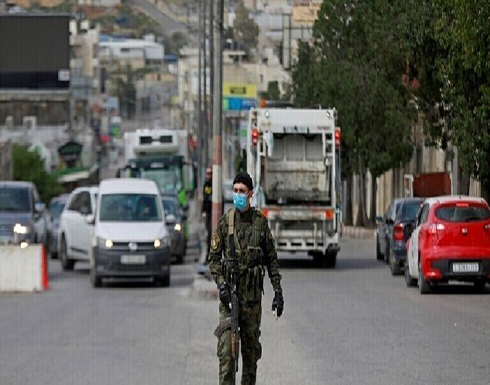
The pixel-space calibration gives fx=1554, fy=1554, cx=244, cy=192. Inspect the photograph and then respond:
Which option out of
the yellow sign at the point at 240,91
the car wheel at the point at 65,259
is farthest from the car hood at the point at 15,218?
the yellow sign at the point at 240,91

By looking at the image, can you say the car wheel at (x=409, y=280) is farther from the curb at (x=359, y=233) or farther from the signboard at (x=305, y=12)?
the signboard at (x=305, y=12)

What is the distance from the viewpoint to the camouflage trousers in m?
12.8

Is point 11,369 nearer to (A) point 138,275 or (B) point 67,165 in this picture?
(A) point 138,275

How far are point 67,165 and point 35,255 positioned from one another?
4139 inches

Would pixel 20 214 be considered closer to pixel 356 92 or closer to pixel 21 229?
pixel 21 229

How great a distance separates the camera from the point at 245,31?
19288 centimetres

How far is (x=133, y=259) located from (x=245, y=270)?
1654cm

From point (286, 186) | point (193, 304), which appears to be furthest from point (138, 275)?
point (286, 186)

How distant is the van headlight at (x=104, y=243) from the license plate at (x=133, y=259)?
0.33 m

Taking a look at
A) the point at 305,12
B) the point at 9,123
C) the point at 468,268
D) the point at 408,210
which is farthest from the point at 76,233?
the point at 9,123

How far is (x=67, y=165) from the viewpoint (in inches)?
5231

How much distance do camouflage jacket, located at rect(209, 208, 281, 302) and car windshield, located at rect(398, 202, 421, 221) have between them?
858 inches

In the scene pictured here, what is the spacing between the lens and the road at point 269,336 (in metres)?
15.8

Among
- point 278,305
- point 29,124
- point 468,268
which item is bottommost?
point 468,268
